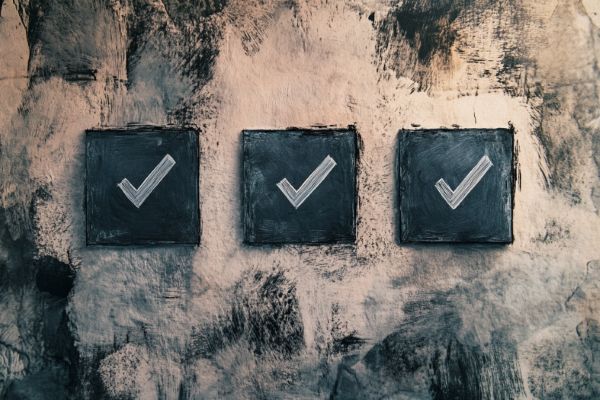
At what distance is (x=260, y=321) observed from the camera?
1837 millimetres

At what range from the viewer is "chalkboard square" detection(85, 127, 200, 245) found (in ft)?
5.94

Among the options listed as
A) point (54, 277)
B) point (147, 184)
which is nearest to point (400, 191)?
point (147, 184)

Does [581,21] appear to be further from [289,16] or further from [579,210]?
[289,16]

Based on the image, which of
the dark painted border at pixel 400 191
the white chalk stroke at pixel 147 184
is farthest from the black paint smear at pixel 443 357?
the white chalk stroke at pixel 147 184

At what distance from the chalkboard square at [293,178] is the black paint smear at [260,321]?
17cm

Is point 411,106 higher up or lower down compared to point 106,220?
higher up

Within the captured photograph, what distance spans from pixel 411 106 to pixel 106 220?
113 centimetres

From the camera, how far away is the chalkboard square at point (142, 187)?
1810mm

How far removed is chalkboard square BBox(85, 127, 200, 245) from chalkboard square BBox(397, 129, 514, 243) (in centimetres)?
73

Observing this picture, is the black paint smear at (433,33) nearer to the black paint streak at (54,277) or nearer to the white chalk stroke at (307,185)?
the white chalk stroke at (307,185)

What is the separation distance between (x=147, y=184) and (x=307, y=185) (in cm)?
55

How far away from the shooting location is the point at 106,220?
1812mm

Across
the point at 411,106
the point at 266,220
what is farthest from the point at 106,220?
the point at 411,106

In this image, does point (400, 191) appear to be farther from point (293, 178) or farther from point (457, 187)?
point (293, 178)
